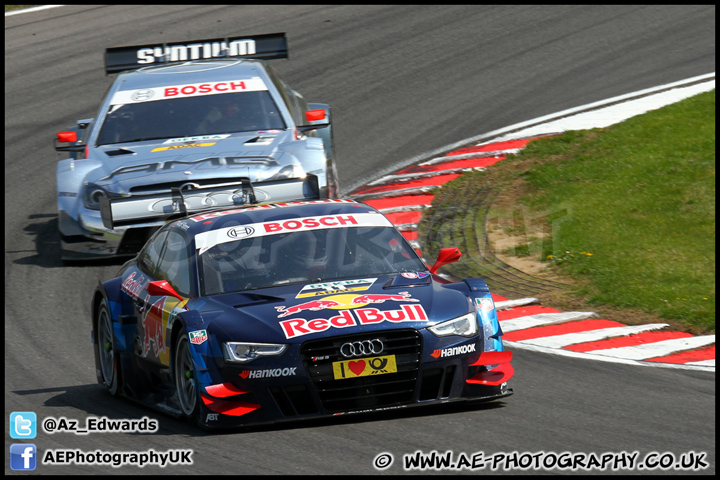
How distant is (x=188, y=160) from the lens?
11188 millimetres

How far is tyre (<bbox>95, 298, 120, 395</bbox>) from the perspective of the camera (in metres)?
7.82

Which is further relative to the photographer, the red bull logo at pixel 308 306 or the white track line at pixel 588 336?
the white track line at pixel 588 336

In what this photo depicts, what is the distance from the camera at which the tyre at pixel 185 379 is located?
6.53 m

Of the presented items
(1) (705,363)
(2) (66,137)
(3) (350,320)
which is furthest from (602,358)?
(2) (66,137)

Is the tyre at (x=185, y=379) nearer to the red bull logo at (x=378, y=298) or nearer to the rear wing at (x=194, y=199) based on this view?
the red bull logo at (x=378, y=298)

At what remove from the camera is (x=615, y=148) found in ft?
47.3

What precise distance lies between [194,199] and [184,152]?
3.58 feet

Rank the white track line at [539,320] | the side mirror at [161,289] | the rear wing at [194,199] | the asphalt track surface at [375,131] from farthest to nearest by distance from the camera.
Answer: the rear wing at [194,199] → the white track line at [539,320] → the side mirror at [161,289] → the asphalt track surface at [375,131]

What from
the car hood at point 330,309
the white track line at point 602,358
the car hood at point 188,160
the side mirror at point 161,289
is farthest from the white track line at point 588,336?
the car hood at point 188,160

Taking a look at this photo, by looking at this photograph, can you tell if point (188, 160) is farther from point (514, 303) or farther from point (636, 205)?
point (636, 205)

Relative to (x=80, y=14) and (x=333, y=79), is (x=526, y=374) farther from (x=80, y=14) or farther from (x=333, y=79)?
(x=80, y=14)

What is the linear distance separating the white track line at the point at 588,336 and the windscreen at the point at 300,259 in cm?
195

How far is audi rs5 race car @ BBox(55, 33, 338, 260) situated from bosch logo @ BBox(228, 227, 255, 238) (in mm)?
3016

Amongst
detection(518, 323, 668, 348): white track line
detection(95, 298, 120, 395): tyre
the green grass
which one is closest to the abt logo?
detection(95, 298, 120, 395): tyre
